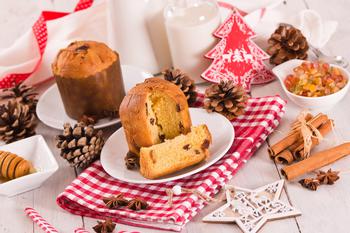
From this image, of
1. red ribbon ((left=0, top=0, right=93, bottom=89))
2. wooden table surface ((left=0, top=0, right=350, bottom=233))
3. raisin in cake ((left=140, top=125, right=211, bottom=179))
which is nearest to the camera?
wooden table surface ((left=0, top=0, right=350, bottom=233))

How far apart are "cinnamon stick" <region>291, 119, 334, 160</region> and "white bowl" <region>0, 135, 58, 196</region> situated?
57 centimetres

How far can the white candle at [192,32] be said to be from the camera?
1837 millimetres

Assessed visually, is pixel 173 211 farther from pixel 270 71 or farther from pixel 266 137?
pixel 270 71

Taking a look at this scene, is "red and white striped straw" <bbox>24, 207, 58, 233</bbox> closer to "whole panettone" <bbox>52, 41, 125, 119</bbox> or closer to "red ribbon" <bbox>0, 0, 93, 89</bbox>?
"whole panettone" <bbox>52, 41, 125, 119</bbox>

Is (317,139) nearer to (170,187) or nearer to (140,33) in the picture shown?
(170,187)

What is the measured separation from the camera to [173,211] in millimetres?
1335

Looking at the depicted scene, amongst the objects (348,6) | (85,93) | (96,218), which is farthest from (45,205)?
(348,6)

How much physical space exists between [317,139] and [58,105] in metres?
0.75

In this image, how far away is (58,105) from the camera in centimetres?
184

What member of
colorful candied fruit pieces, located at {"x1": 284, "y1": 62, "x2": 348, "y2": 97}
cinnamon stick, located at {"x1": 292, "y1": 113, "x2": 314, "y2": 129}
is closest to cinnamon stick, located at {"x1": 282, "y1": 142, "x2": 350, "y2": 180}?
cinnamon stick, located at {"x1": 292, "y1": 113, "x2": 314, "y2": 129}

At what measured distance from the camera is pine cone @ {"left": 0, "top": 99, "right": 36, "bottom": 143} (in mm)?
1729

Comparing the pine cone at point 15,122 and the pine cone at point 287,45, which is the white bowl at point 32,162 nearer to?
the pine cone at point 15,122

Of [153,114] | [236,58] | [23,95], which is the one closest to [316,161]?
[153,114]

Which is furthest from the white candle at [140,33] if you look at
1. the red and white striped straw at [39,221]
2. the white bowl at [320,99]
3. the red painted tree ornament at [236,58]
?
the red and white striped straw at [39,221]
